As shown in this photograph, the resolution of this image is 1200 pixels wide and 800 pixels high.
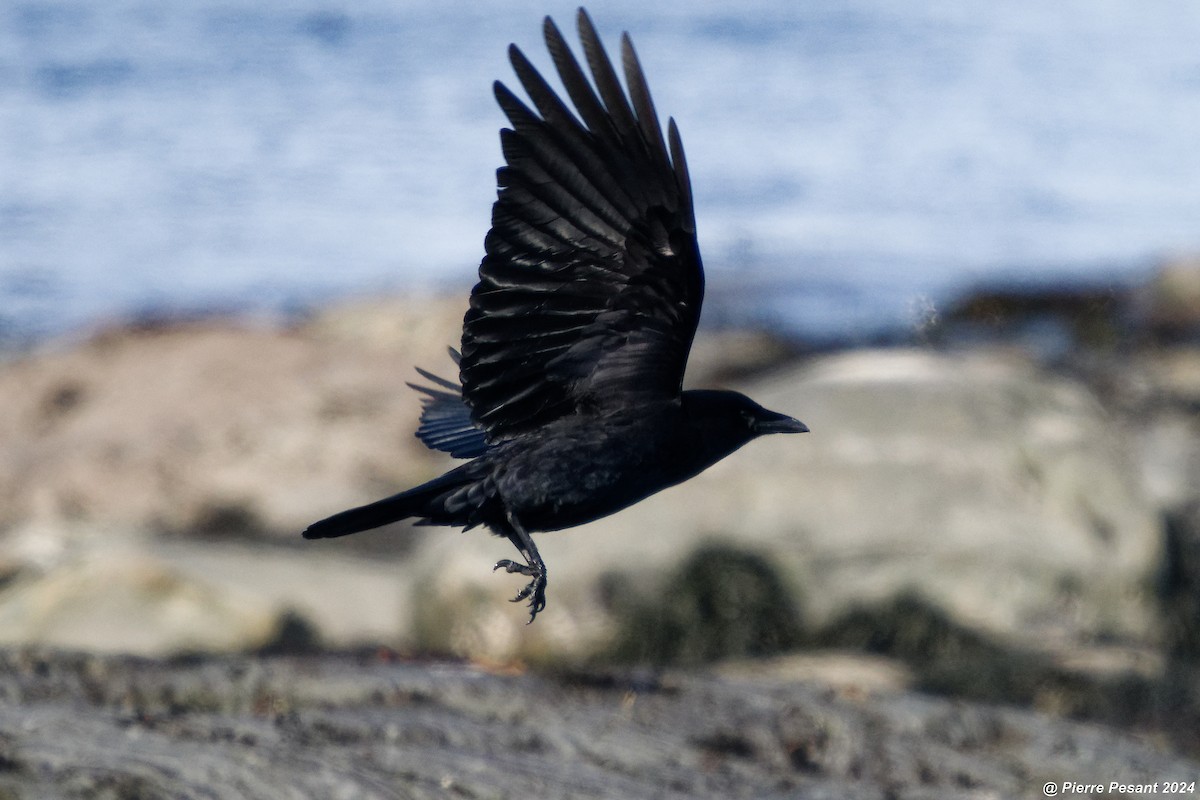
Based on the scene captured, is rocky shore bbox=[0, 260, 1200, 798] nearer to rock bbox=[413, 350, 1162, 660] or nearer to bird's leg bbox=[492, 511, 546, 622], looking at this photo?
rock bbox=[413, 350, 1162, 660]

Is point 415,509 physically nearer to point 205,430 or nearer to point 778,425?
point 778,425

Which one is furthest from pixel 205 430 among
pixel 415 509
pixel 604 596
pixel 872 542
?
pixel 415 509

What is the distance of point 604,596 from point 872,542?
54.8 inches

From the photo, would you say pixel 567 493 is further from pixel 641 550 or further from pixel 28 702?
pixel 641 550

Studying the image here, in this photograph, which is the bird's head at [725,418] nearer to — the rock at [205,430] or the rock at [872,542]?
the rock at [872,542]

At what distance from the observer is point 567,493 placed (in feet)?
13.4

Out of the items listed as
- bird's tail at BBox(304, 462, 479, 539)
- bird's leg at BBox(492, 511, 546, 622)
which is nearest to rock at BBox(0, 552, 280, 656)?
bird's tail at BBox(304, 462, 479, 539)

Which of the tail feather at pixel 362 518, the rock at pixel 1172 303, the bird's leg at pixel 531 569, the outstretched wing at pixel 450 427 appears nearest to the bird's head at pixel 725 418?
the bird's leg at pixel 531 569

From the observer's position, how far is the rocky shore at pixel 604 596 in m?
5.30

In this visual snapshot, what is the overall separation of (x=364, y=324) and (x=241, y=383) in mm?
3852

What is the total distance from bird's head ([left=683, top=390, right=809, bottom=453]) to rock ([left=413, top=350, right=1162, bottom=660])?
4.13 m

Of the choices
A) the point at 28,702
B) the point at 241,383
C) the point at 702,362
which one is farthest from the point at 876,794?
the point at 702,362

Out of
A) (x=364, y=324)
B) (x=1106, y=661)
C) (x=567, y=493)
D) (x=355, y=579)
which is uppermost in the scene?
(x=364, y=324)

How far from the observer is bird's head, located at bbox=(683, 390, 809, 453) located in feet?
13.6
